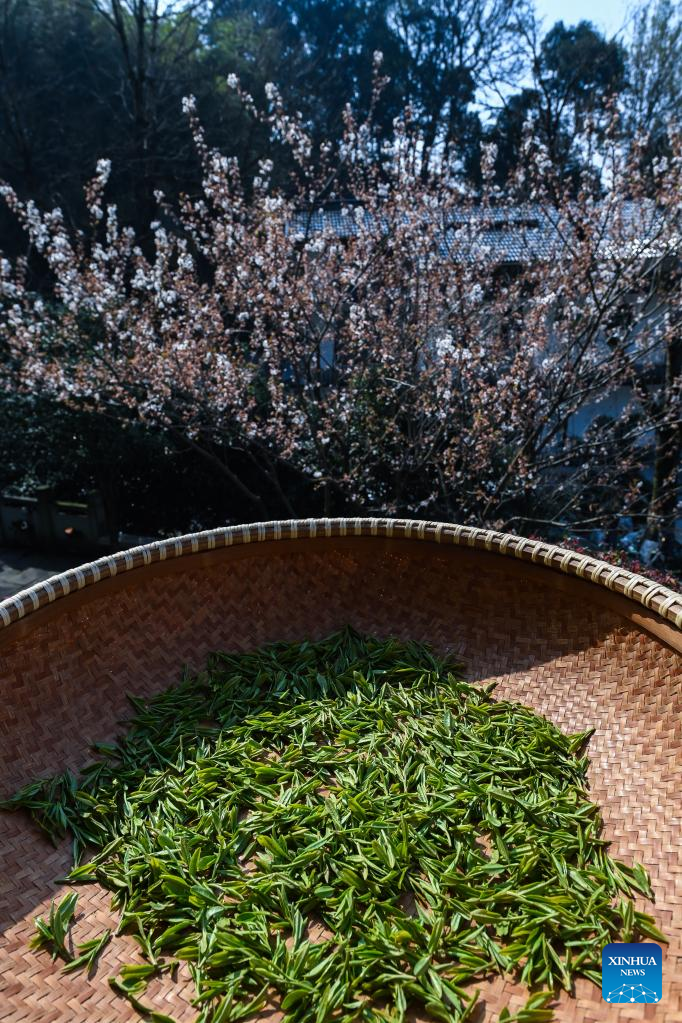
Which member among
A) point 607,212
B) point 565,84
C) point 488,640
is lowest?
point 488,640

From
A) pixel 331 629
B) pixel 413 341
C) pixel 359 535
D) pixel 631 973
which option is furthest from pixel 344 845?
pixel 413 341

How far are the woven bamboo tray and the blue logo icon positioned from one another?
0.03m

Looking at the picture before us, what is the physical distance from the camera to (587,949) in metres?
1.88

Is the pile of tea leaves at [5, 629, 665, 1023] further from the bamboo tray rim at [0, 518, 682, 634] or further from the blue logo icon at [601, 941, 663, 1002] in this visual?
the bamboo tray rim at [0, 518, 682, 634]

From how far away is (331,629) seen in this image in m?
3.38

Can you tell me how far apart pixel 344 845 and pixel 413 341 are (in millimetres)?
3507

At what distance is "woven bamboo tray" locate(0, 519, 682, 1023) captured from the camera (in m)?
1.96

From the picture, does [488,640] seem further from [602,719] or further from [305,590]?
[305,590]

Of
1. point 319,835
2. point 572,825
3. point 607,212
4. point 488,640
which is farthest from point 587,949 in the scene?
point 607,212

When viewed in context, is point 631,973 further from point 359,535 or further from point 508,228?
point 508,228

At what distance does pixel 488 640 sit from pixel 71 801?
5.81ft

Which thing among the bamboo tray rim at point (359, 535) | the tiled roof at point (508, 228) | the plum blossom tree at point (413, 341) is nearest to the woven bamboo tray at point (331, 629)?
the bamboo tray rim at point (359, 535)

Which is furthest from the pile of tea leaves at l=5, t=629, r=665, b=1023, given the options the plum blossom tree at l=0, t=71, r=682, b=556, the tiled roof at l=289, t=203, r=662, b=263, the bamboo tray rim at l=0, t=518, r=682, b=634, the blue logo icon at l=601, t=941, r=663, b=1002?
the tiled roof at l=289, t=203, r=662, b=263

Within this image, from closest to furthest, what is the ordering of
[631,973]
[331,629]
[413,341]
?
1. [631,973]
2. [331,629]
3. [413,341]
